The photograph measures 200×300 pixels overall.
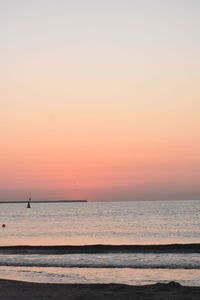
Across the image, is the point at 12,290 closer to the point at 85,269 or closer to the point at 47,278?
the point at 47,278

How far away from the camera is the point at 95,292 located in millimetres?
15766

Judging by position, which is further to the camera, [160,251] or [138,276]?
[160,251]

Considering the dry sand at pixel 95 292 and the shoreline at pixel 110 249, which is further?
the shoreline at pixel 110 249

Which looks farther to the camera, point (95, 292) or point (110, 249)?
point (110, 249)

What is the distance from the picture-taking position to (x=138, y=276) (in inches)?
850

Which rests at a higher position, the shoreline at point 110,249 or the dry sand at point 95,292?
the shoreline at point 110,249

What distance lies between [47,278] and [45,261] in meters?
6.91

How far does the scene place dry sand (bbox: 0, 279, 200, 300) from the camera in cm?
1483

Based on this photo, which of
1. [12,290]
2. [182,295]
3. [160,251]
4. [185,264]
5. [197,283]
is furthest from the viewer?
[160,251]

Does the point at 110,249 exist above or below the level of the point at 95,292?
above

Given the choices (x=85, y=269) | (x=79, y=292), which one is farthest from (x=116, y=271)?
(x=79, y=292)

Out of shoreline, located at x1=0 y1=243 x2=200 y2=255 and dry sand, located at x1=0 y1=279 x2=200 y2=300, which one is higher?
shoreline, located at x1=0 y1=243 x2=200 y2=255

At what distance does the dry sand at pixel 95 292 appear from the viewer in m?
14.8

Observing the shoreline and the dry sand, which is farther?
the shoreline
